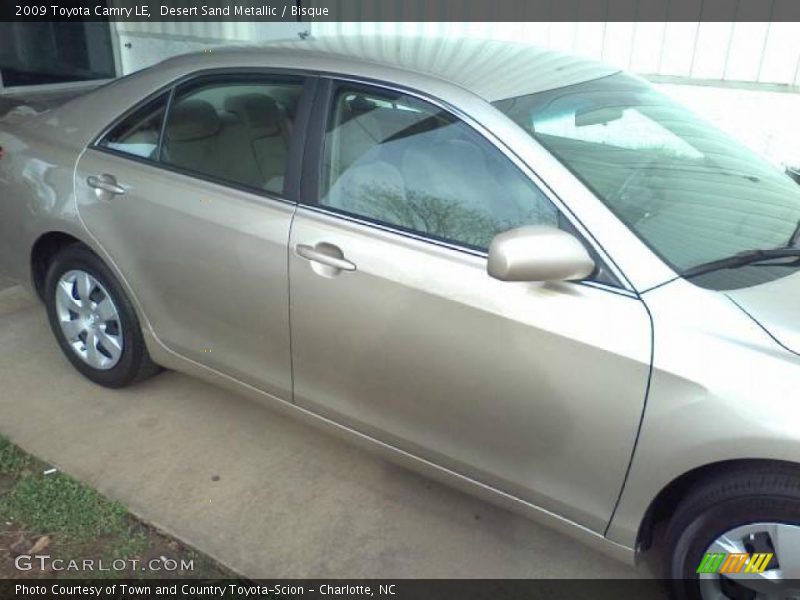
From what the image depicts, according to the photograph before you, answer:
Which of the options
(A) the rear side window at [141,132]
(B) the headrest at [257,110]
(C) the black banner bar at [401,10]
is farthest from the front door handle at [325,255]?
(C) the black banner bar at [401,10]

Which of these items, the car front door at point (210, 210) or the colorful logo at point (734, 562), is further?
the car front door at point (210, 210)

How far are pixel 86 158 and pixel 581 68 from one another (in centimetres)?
205

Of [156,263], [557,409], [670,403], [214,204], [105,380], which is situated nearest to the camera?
[670,403]

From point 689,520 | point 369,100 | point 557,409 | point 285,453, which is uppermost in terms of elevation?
point 369,100

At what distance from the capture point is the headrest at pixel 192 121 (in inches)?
113

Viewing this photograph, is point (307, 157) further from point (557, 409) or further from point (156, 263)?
point (557, 409)

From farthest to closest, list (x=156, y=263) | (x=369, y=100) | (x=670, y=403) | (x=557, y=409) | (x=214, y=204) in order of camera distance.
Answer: (x=156, y=263) → (x=214, y=204) → (x=369, y=100) → (x=557, y=409) → (x=670, y=403)

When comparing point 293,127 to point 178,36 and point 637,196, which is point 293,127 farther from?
point 178,36

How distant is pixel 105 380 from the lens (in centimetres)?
330

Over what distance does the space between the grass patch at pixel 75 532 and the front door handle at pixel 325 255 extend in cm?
107

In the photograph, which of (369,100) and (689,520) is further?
(369,100)

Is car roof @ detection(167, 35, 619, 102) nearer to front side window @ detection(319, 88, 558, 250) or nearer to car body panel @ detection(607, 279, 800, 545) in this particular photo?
front side window @ detection(319, 88, 558, 250)

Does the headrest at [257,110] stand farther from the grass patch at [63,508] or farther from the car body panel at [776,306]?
the car body panel at [776,306]

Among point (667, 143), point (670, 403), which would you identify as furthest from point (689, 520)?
point (667, 143)
